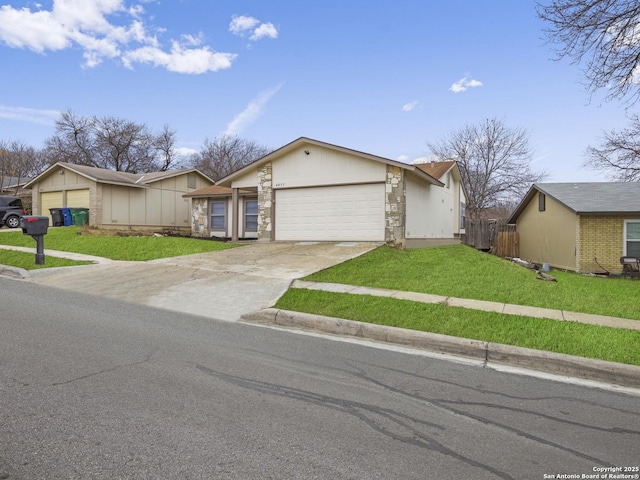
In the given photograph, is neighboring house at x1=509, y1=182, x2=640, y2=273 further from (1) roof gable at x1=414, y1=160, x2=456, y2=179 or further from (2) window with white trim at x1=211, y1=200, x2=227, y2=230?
(2) window with white trim at x1=211, y1=200, x2=227, y2=230

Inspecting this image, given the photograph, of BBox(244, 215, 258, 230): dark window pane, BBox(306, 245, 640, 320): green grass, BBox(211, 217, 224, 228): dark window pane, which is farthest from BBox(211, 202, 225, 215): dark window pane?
BBox(306, 245, 640, 320): green grass

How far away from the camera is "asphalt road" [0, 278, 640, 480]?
274 cm

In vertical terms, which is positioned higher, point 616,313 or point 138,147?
point 138,147

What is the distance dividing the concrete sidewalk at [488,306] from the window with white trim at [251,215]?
11755 millimetres

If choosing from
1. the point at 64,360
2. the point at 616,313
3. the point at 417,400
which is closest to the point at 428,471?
the point at 417,400

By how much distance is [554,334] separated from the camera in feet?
19.1

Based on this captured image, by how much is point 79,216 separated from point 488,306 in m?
22.5

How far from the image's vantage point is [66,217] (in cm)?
2314

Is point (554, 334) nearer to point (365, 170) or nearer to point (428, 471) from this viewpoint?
point (428, 471)

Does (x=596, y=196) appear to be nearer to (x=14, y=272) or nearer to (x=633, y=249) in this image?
(x=633, y=249)

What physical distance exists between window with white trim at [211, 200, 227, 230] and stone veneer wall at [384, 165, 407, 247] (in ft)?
32.8

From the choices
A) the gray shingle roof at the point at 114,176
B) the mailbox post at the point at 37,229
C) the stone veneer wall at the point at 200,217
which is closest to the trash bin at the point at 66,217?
the gray shingle roof at the point at 114,176

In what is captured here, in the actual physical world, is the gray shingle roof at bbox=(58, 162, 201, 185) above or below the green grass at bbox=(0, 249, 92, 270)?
above

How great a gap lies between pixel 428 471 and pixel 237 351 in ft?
9.89
